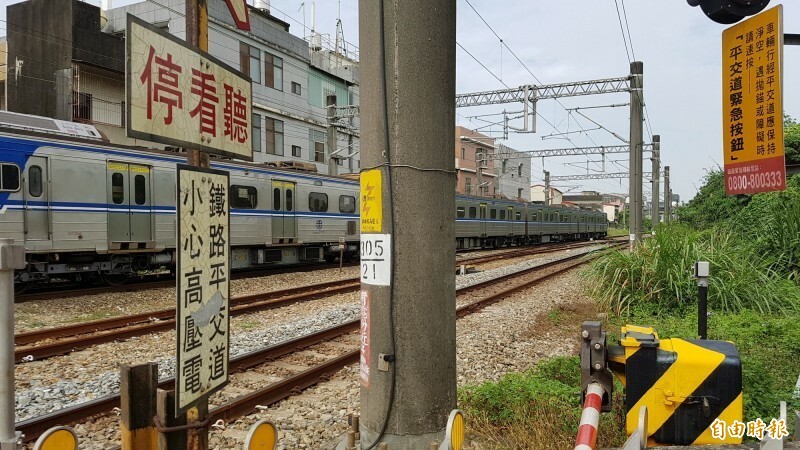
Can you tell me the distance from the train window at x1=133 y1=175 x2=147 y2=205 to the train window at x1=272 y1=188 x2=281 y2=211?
4016mm

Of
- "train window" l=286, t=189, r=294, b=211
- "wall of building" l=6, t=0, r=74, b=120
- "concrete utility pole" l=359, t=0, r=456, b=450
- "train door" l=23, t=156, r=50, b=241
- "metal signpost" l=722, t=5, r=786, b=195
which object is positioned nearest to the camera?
"concrete utility pole" l=359, t=0, r=456, b=450

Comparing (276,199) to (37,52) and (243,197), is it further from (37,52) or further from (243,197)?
(37,52)

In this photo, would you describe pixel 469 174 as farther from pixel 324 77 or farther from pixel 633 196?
pixel 633 196

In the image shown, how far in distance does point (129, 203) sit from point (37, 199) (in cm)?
177

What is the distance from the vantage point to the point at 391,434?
2850mm

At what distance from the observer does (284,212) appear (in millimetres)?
15828

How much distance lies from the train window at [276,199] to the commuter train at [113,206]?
0.09 feet

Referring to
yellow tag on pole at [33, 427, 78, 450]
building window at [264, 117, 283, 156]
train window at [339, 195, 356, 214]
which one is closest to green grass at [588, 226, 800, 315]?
yellow tag on pole at [33, 427, 78, 450]

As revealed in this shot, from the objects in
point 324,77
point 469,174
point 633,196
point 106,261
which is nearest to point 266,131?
point 324,77

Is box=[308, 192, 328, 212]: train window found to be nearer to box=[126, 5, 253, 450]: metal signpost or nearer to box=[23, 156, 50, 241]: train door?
box=[23, 156, 50, 241]: train door

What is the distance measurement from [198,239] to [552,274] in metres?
13.7

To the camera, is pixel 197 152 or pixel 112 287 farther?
pixel 112 287

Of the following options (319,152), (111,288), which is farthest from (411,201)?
(319,152)

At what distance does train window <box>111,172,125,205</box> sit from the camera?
1123cm
